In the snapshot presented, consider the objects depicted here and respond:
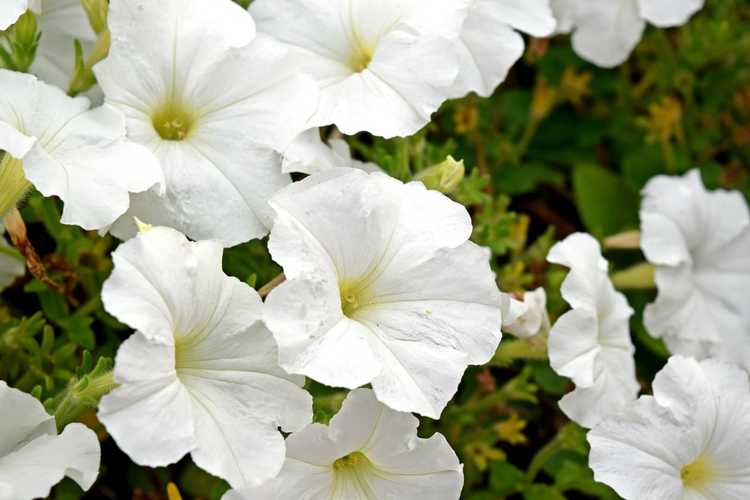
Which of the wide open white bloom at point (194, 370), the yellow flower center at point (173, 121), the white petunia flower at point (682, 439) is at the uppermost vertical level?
the yellow flower center at point (173, 121)

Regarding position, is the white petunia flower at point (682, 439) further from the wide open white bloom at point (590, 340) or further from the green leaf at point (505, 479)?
the green leaf at point (505, 479)

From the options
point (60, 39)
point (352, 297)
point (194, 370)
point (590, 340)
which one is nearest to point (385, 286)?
point (352, 297)

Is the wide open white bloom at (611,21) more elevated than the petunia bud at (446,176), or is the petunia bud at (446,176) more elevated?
the petunia bud at (446,176)

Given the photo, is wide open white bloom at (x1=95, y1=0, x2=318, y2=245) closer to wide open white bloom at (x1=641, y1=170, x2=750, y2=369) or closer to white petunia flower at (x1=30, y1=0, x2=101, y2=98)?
white petunia flower at (x1=30, y1=0, x2=101, y2=98)

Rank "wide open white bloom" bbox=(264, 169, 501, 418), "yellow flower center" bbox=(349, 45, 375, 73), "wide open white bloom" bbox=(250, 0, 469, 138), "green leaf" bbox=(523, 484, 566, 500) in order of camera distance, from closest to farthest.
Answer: "wide open white bloom" bbox=(264, 169, 501, 418) → "wide open white bloom" bbox=(250, 0, 469, 138) → "yellow flower center" bbox=(349, 45, 375, 73) → "green leaf" bbox=(523, 484, 566, 500)

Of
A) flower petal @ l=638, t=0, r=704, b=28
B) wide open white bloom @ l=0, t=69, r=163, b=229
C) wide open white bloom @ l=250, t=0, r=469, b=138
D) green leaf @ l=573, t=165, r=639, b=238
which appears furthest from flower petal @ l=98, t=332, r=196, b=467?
flower petal @ l=638, t=0, r=704, b=28

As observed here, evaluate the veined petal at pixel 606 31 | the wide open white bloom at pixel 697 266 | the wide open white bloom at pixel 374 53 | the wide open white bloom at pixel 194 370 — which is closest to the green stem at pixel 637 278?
the wide open white bloom at pixel 697 266

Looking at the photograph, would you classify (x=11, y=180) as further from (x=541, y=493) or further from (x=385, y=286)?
(x=541, y=493)
